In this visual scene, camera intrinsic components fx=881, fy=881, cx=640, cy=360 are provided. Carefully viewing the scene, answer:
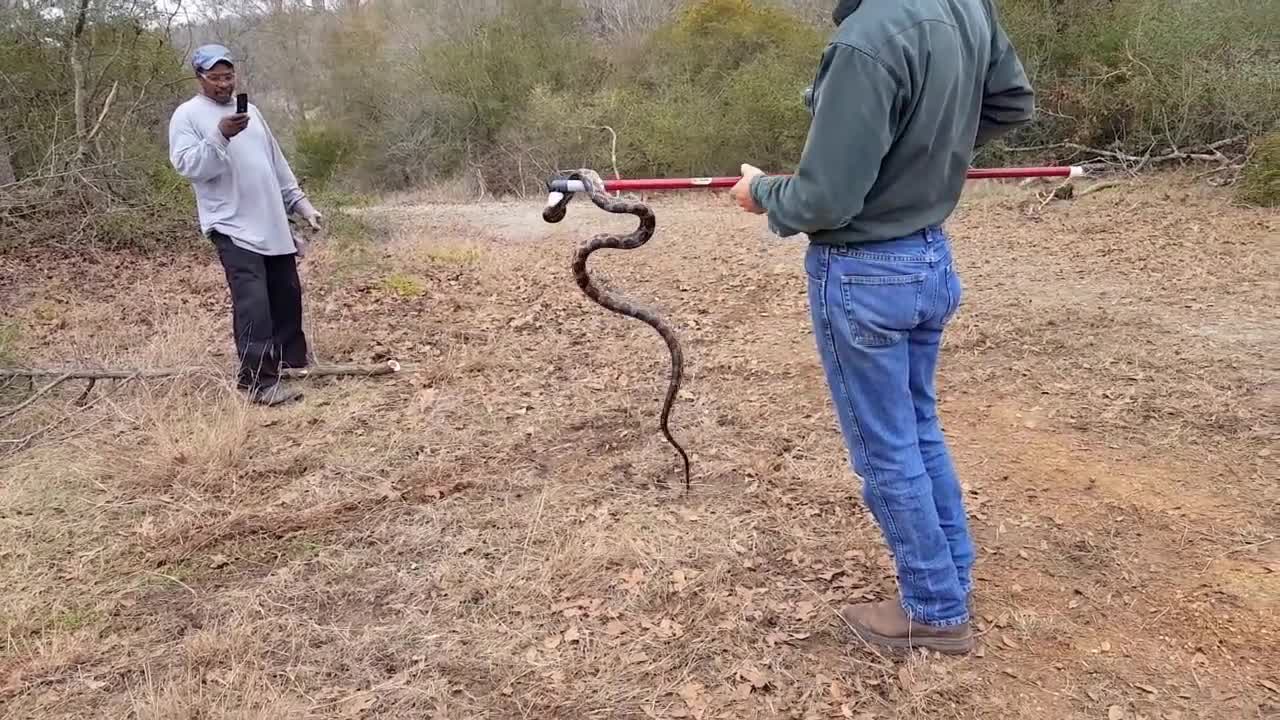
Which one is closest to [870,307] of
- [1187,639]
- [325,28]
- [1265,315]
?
[1187,639]

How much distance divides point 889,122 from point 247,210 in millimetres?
3334

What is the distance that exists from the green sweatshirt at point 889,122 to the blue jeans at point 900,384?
73mm

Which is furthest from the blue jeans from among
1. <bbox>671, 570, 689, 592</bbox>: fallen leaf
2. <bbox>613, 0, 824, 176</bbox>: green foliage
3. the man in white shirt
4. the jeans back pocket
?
<bbox>613, 0, 824, 176</bbox>: green foliage

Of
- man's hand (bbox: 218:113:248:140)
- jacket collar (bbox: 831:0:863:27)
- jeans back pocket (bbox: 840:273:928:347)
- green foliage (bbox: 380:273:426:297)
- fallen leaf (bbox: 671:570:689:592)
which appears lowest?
fallen leaf (bbox: 671:570:689:592)

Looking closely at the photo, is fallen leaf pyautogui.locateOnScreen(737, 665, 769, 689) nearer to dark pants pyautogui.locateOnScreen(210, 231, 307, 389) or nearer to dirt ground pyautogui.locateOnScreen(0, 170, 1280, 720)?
dirt ground pyautogui.locateOnScreen(0, 170, 1280, 720)

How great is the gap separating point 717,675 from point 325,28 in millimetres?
28449

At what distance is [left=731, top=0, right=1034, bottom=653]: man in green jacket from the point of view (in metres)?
1.82

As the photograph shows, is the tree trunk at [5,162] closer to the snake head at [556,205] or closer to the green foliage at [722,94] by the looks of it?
the snake head at [556,205]

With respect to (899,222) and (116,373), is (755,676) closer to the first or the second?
(899,222)

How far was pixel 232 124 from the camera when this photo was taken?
3.88m

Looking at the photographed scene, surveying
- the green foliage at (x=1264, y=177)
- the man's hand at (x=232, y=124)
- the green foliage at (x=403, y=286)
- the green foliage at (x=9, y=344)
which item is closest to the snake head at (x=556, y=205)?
the man's hand at (x=232, y=124)

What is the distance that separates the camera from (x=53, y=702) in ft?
7.94

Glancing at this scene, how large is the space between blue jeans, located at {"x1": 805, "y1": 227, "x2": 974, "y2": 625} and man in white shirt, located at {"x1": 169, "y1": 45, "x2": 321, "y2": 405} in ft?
10.0

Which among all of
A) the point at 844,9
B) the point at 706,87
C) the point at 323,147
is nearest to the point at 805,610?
the point at 844,9
